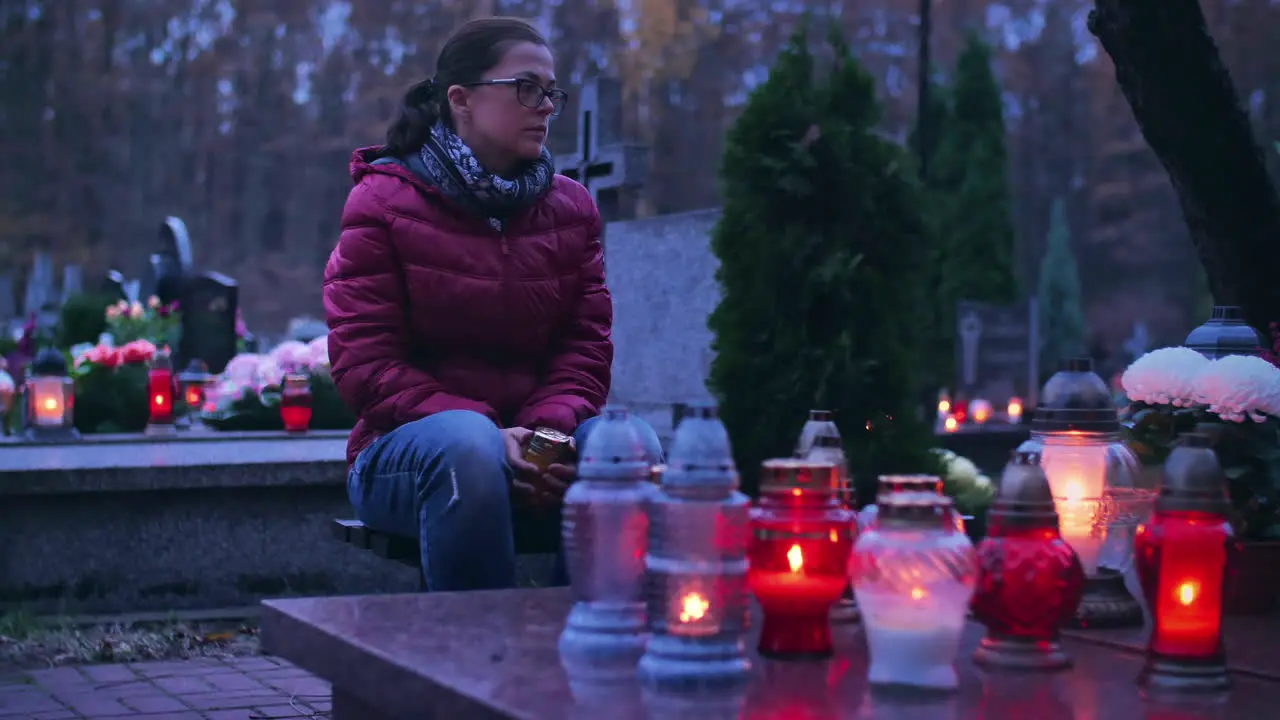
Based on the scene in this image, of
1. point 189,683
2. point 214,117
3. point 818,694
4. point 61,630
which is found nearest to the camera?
point 818,694

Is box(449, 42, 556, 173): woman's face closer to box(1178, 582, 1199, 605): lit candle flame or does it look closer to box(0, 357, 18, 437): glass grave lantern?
box(1178, 582, 1199, 605): lit candle flame

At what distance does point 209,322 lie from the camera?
41.0 feet

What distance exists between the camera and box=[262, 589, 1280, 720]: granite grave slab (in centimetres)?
155

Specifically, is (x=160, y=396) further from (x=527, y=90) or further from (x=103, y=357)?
(x=527, y=90)

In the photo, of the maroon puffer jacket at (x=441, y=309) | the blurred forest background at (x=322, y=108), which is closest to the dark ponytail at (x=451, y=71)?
the maroon puffer jacket at (x=441, y=309)

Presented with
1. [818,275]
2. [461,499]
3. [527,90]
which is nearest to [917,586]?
[461,499]

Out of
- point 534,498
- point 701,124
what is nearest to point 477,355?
point 534,498

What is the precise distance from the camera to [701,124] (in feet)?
128

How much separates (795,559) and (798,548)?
0.8 inches

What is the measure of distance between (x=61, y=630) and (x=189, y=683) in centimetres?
89

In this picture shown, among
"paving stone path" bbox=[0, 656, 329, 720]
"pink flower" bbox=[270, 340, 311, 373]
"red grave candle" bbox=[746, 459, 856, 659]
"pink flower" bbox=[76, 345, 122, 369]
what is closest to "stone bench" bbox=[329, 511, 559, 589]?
"paving stone path" bbox=[0, 656, 329, 720]

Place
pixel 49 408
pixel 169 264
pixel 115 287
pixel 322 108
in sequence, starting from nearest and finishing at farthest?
pixel 49 408, pixel 169 264, pixel 115 287, pixel 322 108

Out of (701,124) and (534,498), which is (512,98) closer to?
(534,498)

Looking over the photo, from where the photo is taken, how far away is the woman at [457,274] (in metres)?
3.04
